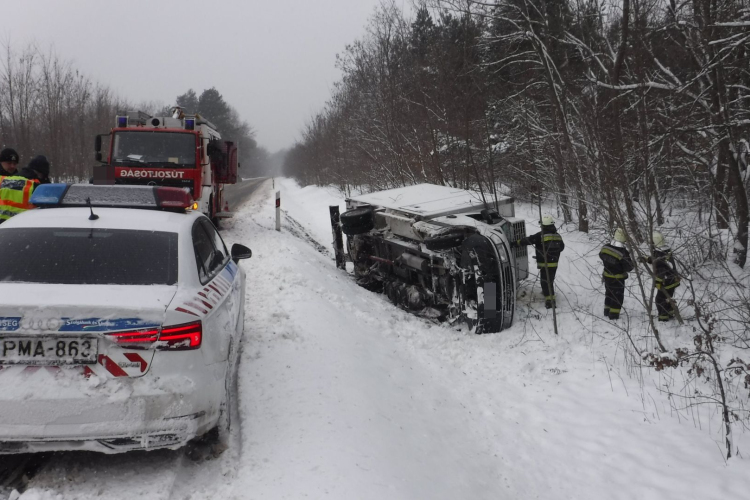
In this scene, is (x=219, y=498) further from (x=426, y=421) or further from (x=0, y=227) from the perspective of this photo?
(x=0, y=227)

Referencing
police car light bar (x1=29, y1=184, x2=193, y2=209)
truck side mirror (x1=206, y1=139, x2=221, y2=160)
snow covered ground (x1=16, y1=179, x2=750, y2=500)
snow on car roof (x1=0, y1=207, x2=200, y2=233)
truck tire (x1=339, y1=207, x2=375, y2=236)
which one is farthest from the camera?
truck side mirror (x1=206, y1=139, x2=221, y2=160)

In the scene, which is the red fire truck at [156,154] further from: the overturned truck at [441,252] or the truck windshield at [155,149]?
the overturned truck at [441,252]

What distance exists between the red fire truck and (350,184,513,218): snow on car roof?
12.8ft

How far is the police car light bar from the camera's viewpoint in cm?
403

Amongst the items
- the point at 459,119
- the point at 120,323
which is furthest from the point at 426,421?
the point at 459,119

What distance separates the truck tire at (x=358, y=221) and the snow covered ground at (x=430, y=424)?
2.04m

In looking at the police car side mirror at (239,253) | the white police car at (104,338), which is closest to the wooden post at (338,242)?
the police car side mirror at (239,253)

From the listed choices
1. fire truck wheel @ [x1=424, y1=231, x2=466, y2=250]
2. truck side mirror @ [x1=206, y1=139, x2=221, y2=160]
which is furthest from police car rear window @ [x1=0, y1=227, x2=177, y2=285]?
truck side mirror @ [x1=206, y1=139, x2=221, y2=160]

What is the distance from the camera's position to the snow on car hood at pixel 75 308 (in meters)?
2.83

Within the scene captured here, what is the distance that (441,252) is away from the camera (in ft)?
23.1

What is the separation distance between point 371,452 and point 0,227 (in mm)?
3183

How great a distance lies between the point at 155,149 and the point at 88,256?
336 inches

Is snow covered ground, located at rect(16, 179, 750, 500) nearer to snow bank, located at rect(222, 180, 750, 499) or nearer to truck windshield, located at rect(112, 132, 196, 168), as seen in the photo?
snow bank, located at rect(222, 180, 750, 499)

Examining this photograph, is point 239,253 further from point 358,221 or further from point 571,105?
point 571,105
